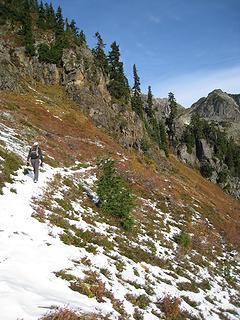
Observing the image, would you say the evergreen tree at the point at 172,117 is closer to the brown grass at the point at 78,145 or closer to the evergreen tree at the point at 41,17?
the evergreen tree at the point at 41,17

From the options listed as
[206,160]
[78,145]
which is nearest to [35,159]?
[78,145]

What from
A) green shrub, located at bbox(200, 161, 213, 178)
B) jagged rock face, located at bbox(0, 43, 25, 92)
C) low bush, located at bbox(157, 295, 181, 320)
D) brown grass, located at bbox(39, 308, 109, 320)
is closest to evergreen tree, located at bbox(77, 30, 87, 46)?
jagged rock face, located at bbox(0, 43, 25, 92)

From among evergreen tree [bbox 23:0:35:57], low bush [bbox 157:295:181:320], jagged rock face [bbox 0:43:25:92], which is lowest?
low bush [bbox 157:295:181:320]

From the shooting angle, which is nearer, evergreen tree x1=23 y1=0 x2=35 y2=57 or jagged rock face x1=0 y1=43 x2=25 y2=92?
jagged rock face x1=0 y1=43 x2=25 y2=92

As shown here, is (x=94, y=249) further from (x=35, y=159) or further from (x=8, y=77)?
(x=8, y=77)

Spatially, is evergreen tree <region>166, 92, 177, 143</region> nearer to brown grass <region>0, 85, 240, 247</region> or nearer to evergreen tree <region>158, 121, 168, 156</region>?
evergreen tree <region>158, 121, 168, 156</region>

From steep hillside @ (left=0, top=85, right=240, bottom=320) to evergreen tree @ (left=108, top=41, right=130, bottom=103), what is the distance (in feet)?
134

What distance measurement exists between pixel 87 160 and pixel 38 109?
1613cm

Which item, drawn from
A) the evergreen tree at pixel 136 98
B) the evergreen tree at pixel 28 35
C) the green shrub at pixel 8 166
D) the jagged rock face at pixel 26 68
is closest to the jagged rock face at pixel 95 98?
the jagged rock face at pixel 26 68

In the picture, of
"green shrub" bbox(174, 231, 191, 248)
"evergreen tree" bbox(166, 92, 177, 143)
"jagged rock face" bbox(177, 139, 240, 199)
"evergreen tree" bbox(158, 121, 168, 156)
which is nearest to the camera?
"green shrub" bbox(174, 231, 191, 248)

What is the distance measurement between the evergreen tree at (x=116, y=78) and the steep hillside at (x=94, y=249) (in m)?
40.7

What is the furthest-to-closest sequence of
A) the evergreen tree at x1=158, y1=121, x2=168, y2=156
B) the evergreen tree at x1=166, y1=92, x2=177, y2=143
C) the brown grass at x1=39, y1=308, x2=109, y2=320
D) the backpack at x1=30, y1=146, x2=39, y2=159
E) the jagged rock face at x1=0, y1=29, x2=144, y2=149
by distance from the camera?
the evergreen tree at x1=166, y1=92, x2=177, y2=143, the evergreen tree at x1=158, y1=121, x2=168, y2=156, the jagged rock face at x1=0, y1=29, x2=144, y2=149, the backpack at x1=30, y1=146, x2=39, y2=159, the brown grass at x1=39, y1=308, x2=109, y2=320

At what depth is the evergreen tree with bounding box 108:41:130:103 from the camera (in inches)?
3059

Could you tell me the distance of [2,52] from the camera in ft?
192
